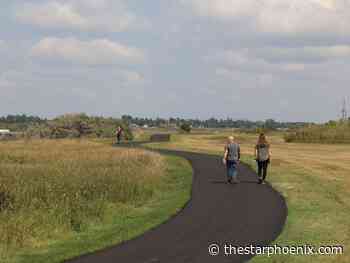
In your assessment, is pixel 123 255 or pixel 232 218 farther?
pixel 232 218

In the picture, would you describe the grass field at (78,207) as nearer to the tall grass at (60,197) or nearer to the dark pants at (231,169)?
the tall grass at (60,197)

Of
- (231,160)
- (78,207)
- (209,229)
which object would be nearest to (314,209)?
(209,229)

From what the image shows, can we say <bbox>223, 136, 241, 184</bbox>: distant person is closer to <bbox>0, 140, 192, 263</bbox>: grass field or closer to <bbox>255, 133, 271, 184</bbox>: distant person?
<bbox>255, 133, 271, 184</bbox>: distant person

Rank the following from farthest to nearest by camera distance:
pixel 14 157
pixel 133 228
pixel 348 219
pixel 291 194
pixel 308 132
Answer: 1. pixel 308 132
2. pixel 14 157
3. pixel 291 194
4. pixel 348 219
5. pixel 133 228

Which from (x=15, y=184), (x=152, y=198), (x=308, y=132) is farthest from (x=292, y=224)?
(x=308, y=132)

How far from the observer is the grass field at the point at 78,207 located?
45.1 feet

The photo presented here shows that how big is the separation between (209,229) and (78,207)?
5.10 meters

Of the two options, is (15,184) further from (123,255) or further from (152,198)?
(123,255)

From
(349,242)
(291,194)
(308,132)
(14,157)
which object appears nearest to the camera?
(349,242)

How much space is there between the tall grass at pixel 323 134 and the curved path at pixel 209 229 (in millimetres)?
46975

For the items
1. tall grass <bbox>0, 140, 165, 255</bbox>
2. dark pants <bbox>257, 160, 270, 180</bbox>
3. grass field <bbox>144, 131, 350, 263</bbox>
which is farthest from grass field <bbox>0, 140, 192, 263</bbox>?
grass field <bbox>144, 131, 350, 263</bbox>

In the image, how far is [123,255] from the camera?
39.3ft

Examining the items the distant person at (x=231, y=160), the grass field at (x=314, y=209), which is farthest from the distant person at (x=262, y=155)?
the distant person at (x=231, y=160)

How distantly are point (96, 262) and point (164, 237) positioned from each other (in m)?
2.43
